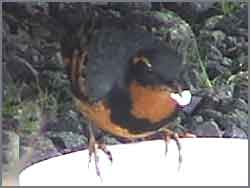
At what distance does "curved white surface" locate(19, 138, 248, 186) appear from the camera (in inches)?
34.1

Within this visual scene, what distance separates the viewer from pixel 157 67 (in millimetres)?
841

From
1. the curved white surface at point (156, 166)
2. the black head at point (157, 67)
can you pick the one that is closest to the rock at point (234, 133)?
the curved white surface at point (156, 166)

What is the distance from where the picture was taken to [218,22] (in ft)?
2.86

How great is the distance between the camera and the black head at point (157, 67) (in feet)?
2.76

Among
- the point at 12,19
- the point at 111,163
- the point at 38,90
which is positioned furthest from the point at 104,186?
the point at 12,19

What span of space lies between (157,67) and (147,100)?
0.15 ft

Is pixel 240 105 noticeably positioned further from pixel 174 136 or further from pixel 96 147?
pixel 96 147

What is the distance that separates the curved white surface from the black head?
97 millimetres

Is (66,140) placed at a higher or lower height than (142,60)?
lower

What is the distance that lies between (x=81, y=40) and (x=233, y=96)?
0.75ft

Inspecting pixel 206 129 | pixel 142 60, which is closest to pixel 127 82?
pixel 142 60

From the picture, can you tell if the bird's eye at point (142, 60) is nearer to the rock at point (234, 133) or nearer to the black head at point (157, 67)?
the black head at point (157, 67)

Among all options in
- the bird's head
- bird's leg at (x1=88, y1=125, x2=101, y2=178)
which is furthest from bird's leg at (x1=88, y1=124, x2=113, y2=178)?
the bird's head

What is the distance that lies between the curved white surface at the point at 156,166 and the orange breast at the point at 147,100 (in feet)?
0.19
